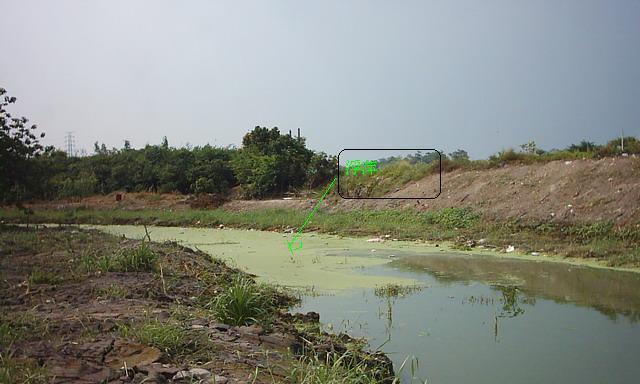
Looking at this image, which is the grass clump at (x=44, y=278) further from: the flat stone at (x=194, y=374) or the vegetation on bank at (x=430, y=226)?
the vegetation on bank at (x=430, y=226)

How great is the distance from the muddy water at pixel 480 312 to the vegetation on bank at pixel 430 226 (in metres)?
1.11

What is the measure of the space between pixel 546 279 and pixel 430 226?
18.0 ft

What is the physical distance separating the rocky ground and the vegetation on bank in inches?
231

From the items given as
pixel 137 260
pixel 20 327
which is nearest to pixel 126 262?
pixel 137 260

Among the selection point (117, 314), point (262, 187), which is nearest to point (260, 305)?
point (117, 314)

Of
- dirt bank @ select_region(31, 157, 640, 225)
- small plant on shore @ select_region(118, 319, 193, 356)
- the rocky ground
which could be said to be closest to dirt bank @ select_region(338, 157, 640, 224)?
dirt bank @ select_region(31, 157, 640, 225)

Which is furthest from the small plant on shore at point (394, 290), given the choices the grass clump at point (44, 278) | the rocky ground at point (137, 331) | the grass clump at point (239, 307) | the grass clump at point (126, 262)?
the grass clump at point (44, 278)

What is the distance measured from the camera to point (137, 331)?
3.71 meters

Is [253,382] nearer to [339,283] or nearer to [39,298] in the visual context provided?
[39,298]

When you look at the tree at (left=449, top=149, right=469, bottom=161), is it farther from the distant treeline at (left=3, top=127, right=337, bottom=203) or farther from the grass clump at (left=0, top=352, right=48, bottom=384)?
the grass clump at (left=0, top=352, right=48, bottom=384)

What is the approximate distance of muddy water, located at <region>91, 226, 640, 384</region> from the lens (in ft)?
13.5

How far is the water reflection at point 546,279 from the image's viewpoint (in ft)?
20.3

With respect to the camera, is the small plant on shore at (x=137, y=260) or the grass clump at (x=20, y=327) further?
the small plant on shore at (x=137, y=260)

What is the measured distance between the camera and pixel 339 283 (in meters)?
7.25
